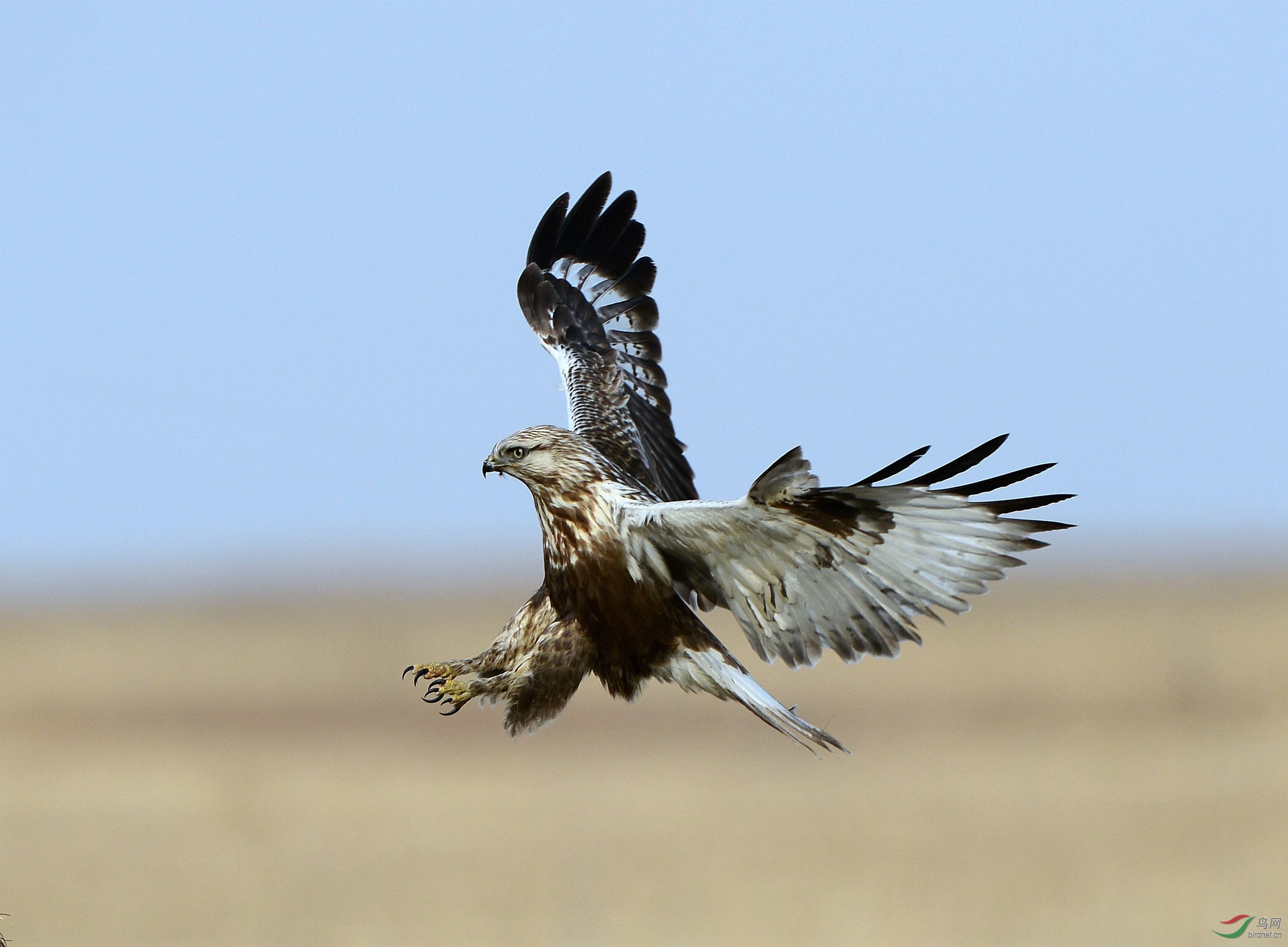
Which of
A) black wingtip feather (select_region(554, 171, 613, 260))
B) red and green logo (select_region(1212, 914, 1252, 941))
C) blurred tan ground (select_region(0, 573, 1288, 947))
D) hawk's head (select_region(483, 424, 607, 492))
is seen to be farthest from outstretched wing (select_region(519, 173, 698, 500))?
red and green logo (select_region(1212, 914, 1252, 941))

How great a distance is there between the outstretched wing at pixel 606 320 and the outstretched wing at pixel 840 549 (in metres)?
1.83

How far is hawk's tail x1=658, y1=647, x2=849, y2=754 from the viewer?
215 inches

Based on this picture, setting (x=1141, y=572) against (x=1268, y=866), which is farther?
(x=1141, y=572)

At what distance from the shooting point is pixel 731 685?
5.61m

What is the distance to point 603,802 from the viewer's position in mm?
17234

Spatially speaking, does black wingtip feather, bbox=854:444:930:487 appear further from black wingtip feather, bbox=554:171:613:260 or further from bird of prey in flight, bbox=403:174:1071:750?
black wingtip feather, bbox=554:171:613:260

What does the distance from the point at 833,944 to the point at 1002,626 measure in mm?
14371

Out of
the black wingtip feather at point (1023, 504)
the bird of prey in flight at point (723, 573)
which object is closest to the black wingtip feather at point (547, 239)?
the bird of prey in flight at point (723, 573)

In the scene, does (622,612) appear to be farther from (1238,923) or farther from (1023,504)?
(1238,923)

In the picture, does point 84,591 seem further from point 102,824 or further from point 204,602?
point 102,824

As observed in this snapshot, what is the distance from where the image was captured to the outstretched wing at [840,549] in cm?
527

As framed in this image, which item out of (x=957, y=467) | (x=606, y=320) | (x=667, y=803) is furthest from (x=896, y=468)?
(x=667, y=803)

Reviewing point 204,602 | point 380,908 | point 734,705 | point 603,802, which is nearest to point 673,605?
point 380,908

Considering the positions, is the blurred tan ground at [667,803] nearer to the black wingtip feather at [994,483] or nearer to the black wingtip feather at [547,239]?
the black wingtip feather at [547,239]
